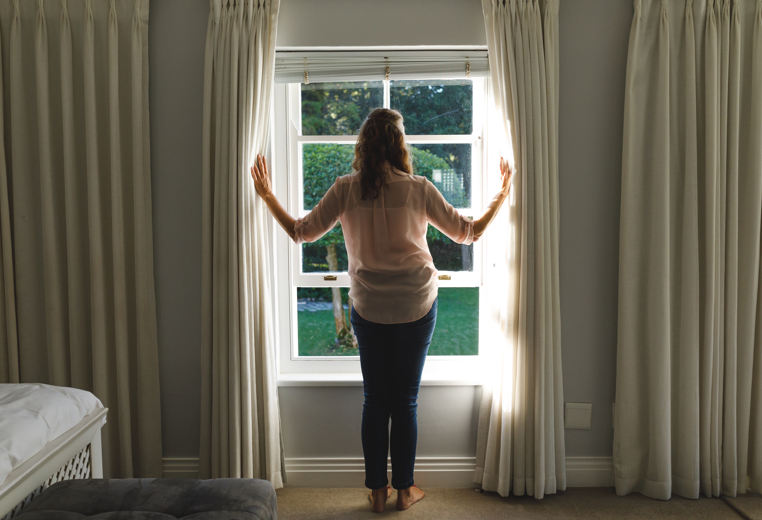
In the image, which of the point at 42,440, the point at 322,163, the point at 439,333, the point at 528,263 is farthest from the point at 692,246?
the point at 42,440

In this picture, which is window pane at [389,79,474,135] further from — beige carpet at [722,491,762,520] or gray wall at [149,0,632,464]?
beige carpet at [722,491,762,520]

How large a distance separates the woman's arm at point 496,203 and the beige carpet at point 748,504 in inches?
61.0

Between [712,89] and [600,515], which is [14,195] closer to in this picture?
[600,515]

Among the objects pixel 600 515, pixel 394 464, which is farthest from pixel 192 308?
pixel 600 515

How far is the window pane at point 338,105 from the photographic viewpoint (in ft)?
7.02

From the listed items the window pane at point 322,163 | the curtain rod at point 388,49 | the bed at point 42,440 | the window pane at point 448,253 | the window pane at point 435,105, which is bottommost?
the bed at point 42,440

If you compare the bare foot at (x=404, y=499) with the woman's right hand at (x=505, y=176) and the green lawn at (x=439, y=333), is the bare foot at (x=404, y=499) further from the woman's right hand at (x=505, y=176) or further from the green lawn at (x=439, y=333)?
the woman's right hand at (x=505, y=176)

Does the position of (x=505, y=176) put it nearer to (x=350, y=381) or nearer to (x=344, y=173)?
(x=344, y=173)

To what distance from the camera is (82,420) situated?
1.41m

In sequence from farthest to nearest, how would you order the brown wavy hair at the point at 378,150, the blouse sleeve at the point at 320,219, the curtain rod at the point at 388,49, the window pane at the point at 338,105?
the window pane at the point at 338,105 < the curtain rod at the point at 388,49 < the blouse sleeve at the point at 320,219 < the brown wavy hair at the point at 378,150

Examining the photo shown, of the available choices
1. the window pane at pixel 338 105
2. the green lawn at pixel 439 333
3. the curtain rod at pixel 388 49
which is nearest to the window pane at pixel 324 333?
the green lawn at pixel 439 333

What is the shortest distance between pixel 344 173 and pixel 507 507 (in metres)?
1.64

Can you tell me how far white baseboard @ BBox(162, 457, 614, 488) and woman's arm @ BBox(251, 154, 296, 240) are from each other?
1067 millimetres

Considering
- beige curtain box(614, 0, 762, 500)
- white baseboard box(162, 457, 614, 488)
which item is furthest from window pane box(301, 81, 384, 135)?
white baseboard box(162, 457, 614, 488)
